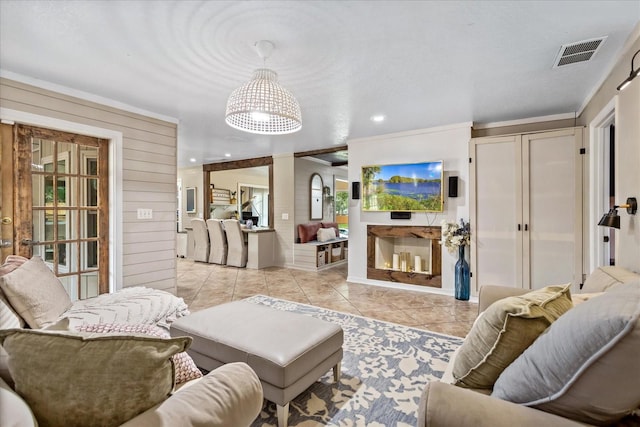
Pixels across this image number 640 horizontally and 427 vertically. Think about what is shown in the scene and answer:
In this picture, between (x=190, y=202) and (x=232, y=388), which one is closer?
(x=232, y=388)

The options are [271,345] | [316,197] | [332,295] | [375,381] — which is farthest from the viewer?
[316,197]

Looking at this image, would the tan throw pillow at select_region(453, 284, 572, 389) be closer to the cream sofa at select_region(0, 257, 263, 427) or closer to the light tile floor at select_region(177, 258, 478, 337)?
the cream sofa at select_region(0, 257, 263, 427)

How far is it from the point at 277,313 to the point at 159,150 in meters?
2.74

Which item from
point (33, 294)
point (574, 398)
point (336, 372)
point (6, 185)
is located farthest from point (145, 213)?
point (574, 398)

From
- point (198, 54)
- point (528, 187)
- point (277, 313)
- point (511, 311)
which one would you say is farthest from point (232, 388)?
point (528, 187)

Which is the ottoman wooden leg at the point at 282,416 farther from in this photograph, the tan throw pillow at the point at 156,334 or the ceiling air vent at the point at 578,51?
the ceiling air vent at the point at 578,51

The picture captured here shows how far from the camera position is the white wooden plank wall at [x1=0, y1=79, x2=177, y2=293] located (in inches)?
125

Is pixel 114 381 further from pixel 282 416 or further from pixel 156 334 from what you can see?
pixel 282 416

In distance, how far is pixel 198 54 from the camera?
233cm

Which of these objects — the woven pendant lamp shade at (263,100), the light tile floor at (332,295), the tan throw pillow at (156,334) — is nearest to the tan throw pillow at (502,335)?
the tan throw pillow at (156,334)

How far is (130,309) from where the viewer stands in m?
2.34

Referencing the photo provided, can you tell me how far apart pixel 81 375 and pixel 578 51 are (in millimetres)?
3407

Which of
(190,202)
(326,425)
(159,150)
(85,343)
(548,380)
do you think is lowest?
(326,425)

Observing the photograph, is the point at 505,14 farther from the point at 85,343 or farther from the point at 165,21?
the point at 85,343
